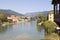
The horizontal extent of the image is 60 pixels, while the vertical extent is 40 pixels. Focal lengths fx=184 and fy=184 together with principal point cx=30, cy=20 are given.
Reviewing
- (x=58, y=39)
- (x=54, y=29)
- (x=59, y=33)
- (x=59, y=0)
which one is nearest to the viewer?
(x=58, y=39)

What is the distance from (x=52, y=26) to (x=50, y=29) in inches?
31.8

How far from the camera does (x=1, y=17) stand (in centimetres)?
8519

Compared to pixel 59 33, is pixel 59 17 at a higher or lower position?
higher

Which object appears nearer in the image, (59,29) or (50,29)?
(59,29)

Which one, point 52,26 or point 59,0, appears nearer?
point 59,0

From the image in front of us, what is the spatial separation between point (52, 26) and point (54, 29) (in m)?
0.69

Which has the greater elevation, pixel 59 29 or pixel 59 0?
pixel 59 0

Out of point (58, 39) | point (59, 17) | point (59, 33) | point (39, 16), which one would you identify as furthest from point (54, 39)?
point (39, 16)

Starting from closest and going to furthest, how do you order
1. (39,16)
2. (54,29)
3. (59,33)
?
(59,33), (54,29), (39,16)

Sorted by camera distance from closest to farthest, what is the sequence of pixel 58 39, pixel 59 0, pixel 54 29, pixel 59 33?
pixel 58 39 < pixel 59 33 < pixel 59 0 < pixel 54 29

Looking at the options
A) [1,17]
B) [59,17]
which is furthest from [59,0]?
[1,17]

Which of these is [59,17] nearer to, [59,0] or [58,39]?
[59,0]

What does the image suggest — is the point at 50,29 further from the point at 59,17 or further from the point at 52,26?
the point at 59,17

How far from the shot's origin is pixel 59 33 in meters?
25.0
